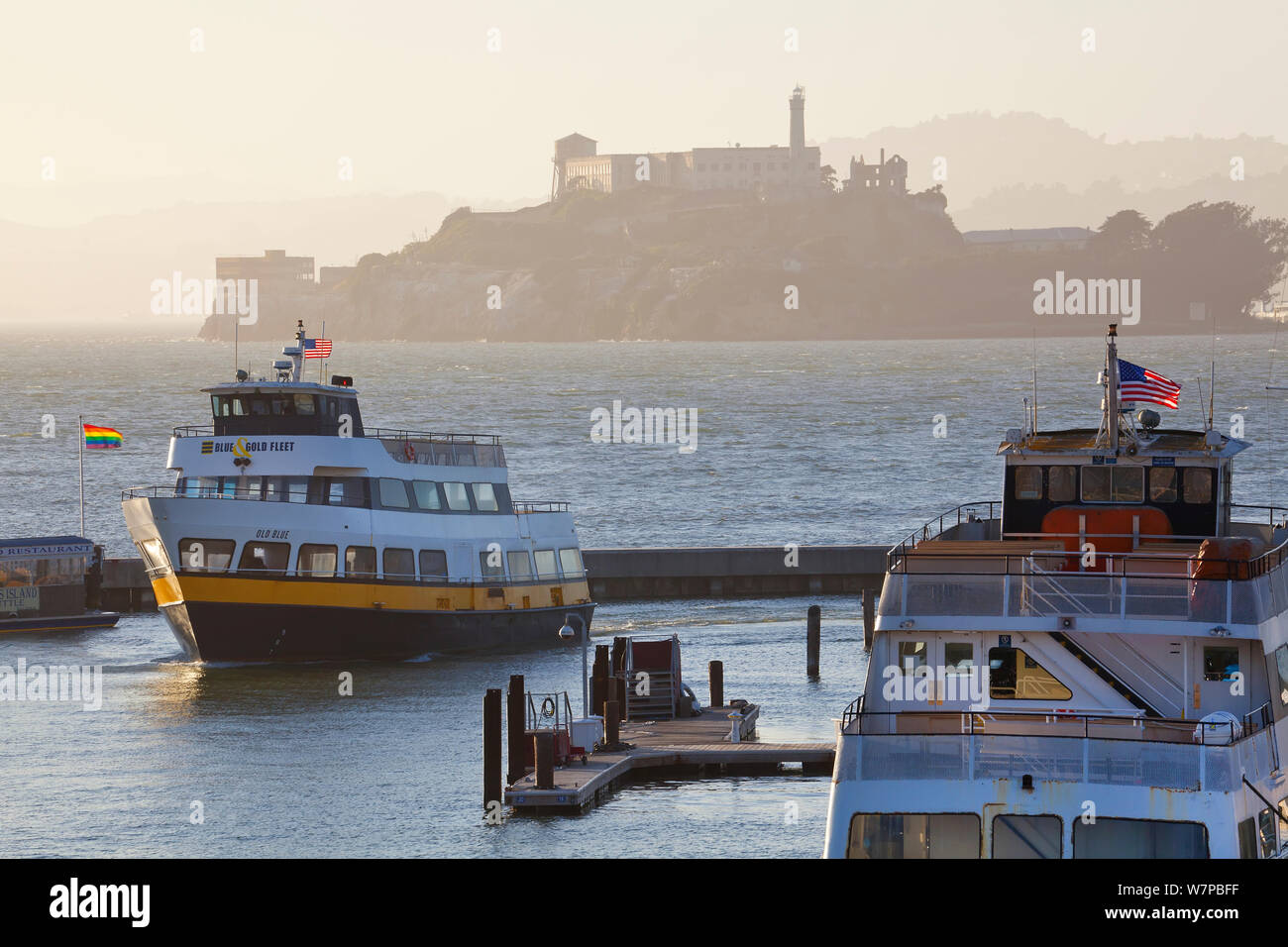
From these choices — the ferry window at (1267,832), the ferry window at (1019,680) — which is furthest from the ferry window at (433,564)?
the ferry window at (1267,832)

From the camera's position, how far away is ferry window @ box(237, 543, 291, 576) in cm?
5059

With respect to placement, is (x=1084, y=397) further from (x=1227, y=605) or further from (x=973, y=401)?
(x=1227, y=605)

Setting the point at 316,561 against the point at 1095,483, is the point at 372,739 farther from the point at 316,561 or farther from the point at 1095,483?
the point at 1095,483

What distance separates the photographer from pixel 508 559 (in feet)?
183

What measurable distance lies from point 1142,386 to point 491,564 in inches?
1157

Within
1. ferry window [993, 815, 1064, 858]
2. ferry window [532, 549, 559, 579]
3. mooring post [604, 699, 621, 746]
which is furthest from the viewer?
ferry window [532, 549, 559, 579]

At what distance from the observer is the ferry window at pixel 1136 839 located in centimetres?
1930

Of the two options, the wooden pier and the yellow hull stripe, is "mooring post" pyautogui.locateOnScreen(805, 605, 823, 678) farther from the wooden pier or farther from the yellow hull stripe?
the yellow hull stripe

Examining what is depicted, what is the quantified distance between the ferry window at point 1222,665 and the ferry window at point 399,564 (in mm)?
32645

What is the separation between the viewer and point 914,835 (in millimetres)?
19922

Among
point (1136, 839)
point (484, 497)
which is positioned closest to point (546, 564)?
point (484, 497)

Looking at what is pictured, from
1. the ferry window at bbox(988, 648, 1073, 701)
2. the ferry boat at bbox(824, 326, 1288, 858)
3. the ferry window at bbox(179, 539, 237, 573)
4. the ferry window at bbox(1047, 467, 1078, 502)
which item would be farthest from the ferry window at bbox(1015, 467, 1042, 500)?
the ferry window at bbox(179, 539, 237, 573)

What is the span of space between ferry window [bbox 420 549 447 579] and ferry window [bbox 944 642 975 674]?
103ft
